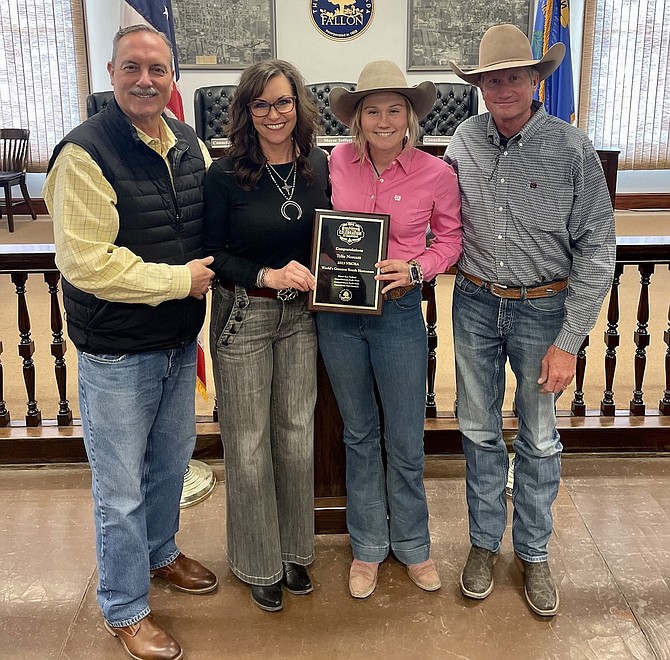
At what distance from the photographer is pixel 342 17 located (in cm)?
850

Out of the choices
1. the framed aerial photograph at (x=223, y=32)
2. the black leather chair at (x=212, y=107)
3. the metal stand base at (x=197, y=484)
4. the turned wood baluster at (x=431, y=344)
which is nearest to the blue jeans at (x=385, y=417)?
the metal stand base at (x=197, y=484)

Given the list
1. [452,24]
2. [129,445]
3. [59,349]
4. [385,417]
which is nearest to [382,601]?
[385,417]

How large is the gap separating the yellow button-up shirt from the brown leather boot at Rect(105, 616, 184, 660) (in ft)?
2.97

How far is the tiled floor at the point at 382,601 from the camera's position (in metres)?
2.01

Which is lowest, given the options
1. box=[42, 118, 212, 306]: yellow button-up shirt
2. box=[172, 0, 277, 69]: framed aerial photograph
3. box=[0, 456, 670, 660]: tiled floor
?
box=[0, 456, 670, 660]: tiled floor

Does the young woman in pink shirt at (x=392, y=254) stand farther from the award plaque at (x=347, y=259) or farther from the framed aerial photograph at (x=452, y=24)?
the framed aerial photograph at (x=452, y=24)

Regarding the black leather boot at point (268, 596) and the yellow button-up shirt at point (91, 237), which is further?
the black leather boot at point (268, 596)

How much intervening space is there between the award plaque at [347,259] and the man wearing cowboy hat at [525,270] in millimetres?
300

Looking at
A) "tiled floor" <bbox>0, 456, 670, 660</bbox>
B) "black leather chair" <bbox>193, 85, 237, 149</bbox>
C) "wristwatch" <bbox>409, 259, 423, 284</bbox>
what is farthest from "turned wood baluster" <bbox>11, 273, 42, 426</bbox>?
"black leather chair" <bbox>193, 85, 237, 149</bbox>

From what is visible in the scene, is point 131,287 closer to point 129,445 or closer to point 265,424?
point 129,445

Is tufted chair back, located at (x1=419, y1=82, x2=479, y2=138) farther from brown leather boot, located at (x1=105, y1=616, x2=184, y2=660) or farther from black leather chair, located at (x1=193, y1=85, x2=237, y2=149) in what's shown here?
brown leather boot, located at (x1=105, y1=616, x2=184, y2=660)

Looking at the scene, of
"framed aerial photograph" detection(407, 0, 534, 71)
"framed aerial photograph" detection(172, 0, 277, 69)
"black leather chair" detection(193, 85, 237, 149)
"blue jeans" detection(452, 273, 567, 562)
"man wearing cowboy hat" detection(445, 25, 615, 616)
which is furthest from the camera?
"framed aerial photograph" detection(407, 0, 534, 71)

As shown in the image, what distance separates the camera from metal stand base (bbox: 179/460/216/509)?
277 cm

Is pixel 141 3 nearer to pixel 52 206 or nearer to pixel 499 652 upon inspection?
pixel 52 206
